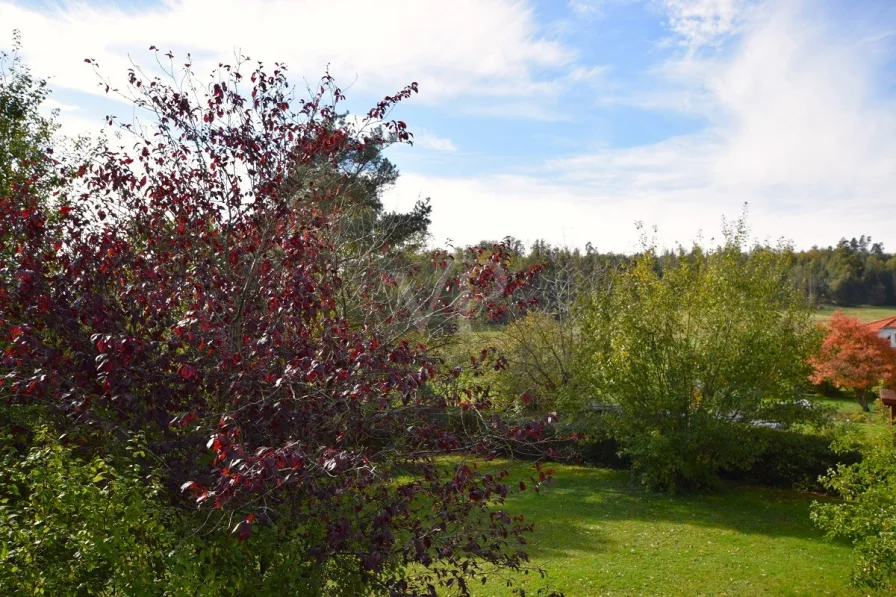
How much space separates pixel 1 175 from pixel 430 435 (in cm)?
995

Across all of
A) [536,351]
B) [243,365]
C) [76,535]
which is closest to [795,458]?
[536,351]

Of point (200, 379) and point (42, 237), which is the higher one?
point (42, 237)

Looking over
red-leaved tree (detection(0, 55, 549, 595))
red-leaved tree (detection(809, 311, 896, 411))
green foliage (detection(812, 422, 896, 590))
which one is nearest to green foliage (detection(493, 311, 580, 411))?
green foliage (detection(812, 422, 896, 590))

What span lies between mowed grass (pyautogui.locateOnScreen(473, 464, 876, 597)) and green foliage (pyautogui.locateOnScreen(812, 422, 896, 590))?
48.1 inches

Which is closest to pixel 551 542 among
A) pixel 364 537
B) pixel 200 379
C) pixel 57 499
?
pixel 364 537

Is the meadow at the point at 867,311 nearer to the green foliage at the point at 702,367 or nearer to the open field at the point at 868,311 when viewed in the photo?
the open field at the point at 868,311

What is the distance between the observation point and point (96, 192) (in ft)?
18.7

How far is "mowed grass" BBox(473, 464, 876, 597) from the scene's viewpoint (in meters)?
8.91

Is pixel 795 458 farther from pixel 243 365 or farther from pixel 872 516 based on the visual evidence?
pixel 243 365

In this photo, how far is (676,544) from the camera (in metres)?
11.0

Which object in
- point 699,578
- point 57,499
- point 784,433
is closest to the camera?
point 57,499

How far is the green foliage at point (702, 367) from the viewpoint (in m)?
14.1

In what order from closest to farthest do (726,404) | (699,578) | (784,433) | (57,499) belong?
1. (57,499)
2. (699,578)
3. (726,404)
4. (784,433)

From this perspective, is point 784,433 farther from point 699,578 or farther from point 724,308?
point 699,578
